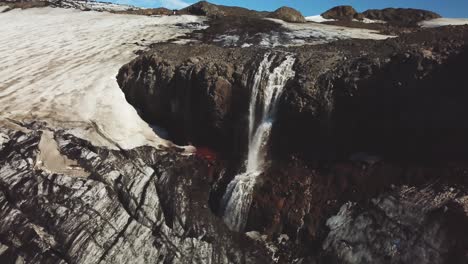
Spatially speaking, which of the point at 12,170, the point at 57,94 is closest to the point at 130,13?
the point at 57,94

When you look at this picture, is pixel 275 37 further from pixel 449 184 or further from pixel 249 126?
pixel 449 184

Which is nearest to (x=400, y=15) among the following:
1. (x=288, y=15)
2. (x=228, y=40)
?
(x=288, y=15)

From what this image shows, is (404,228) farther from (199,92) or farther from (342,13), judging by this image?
(342,13)

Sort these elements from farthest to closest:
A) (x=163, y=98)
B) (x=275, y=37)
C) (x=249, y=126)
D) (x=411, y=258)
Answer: (x=275, y=37)
(x=163, y=98)
(x=249, y=126)
(x=411, y=258)

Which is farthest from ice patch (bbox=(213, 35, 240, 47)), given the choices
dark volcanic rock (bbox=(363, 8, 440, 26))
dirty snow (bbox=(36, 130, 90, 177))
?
dark volcanic rock (bbox=(363, 8, 440, 26))

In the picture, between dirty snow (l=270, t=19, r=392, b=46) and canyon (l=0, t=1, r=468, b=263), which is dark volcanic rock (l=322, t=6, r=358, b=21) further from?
canyon (l=0, t=1, r=468, b=263)

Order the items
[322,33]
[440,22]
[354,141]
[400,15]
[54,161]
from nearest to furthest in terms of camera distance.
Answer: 1. [54,161]
2. [354,141]
3. [322,33]
4. [440,22]
5. [400,15]
